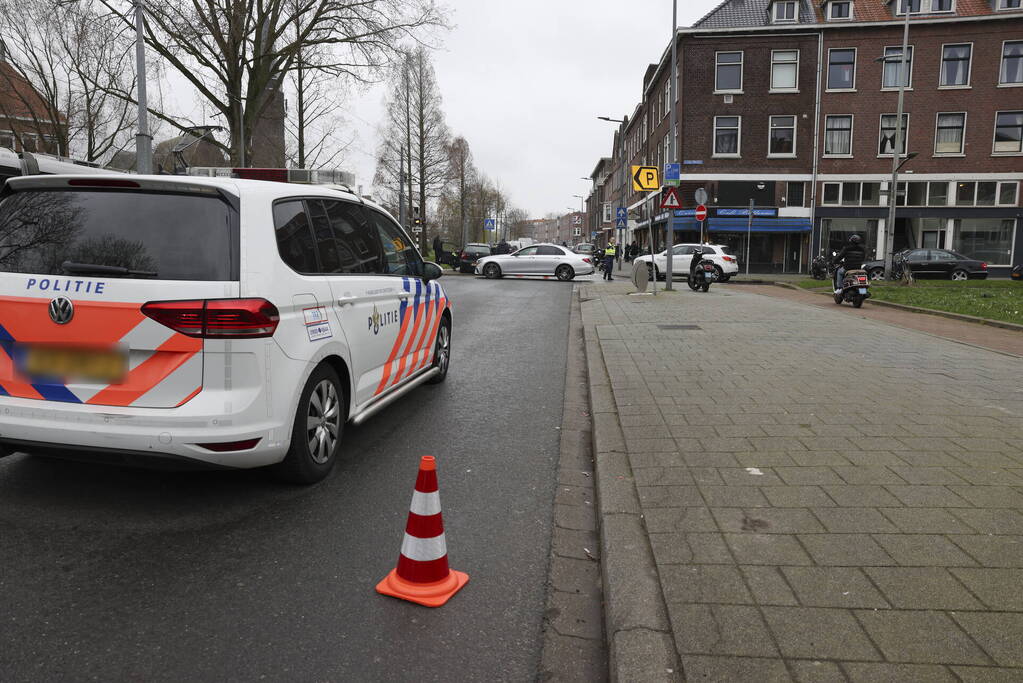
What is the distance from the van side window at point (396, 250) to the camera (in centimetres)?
561

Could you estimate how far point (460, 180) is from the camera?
58.2 meters

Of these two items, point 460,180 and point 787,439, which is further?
point 460,180

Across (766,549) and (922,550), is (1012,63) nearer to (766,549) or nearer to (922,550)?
(922,550)

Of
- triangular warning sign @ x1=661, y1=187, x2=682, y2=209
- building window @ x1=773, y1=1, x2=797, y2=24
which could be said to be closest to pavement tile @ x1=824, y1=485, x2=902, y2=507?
triangular warning sign @ x1=661, y1=187, x2=682, y2=209

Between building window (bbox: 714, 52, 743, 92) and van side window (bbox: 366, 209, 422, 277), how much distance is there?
3793 centimetres

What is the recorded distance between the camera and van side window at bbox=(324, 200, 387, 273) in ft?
15.7

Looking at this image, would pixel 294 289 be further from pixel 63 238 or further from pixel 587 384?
Answer: pixel 587 384

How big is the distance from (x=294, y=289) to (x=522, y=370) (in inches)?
180

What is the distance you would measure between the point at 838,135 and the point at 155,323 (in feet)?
139

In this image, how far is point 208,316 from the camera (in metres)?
3.60

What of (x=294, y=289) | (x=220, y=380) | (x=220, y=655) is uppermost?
(x=294, y=289)

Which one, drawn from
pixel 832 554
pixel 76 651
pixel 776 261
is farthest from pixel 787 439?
pixel 776 261

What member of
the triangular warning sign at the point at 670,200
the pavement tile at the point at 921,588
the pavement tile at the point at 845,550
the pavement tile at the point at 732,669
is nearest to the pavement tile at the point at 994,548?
the pavement tile at the point at 921,588

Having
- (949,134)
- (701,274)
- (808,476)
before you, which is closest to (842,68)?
(949,134)
